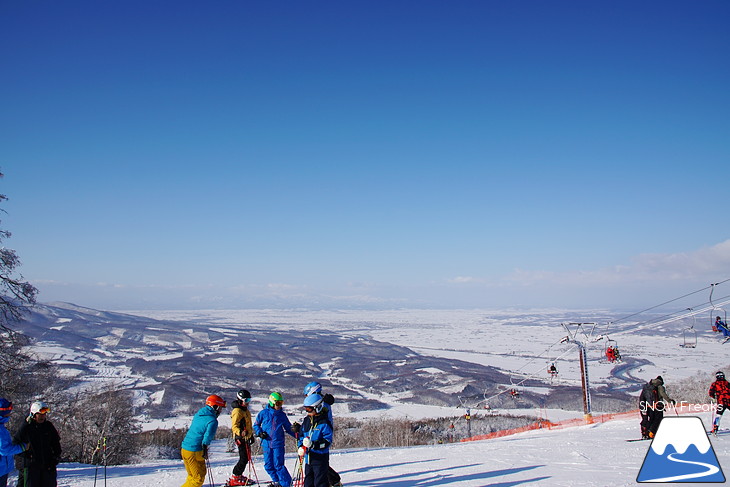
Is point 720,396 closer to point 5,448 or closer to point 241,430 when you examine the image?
point 241,430

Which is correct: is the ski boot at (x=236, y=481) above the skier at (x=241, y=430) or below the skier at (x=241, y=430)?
below

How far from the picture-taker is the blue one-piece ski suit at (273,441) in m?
7.64

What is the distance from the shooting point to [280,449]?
7.64 m

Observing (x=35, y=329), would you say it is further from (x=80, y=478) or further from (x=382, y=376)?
(x=80, y=478)

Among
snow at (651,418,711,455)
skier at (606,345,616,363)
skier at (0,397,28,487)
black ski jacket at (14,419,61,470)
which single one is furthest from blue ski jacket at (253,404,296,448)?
skier at (606,345,616,363)

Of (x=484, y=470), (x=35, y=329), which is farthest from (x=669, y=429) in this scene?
(x=35, y=329)

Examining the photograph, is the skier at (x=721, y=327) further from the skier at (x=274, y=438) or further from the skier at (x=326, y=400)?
the skier at (x=274, y=438)

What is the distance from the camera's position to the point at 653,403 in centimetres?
1194

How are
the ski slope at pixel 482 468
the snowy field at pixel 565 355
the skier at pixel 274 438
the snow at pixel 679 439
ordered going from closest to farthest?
1. the skier at pixel 274 438
2. the ski slope at pixel 482 468
3. the snow at pixel 679 439
4. the snowy field at pixel 565 355

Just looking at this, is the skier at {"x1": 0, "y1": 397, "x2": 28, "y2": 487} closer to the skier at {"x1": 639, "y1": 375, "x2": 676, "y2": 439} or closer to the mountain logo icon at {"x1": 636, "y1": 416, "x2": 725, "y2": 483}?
the mountain logo icon at {"x1": 636, "y1": 416, "x2": 725, "y2": 483}

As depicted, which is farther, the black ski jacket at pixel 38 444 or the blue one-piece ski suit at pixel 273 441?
the blue one-piece ski suit at pixel 273 441

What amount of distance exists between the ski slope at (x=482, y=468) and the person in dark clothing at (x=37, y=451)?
8.44ft

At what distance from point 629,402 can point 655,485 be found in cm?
6293

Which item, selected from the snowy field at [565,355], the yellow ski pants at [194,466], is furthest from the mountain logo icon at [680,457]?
the snowy field at [565,355]
